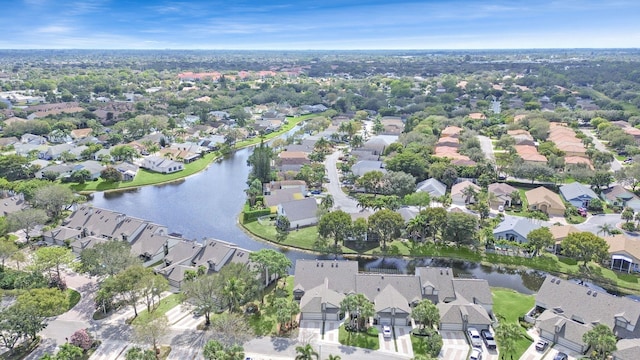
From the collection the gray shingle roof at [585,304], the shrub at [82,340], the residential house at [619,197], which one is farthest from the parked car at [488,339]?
the residential house at [619,197]

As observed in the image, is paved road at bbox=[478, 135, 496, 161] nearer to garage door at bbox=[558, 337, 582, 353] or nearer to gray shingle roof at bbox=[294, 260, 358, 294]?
gray shingle roof at bbox=[294, 260, 358, 294]

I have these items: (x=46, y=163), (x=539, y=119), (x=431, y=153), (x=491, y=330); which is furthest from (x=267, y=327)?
(x=539, y=119)

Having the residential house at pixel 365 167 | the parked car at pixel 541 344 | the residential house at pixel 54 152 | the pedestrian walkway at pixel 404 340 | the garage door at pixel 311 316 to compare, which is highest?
the residential house at pixel 54 152

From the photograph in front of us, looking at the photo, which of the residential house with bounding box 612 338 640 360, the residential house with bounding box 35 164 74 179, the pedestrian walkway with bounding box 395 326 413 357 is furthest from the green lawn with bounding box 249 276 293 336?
the residential house with bounding box 35 164 74 179

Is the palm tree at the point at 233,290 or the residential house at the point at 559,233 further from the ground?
the palm tree at the point at 233,290

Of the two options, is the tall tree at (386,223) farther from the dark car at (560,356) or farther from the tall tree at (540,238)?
the dark car at (560,356)

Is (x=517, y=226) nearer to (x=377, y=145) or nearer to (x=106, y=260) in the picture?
(x=377, y=145)
